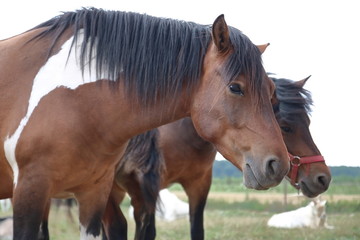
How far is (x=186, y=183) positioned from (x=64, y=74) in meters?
3.48


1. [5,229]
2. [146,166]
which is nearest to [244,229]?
[5,229]

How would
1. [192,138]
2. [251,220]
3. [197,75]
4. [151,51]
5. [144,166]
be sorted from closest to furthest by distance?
[197,75] → [151,51] → [144,166] → [192,138] → [251,220]

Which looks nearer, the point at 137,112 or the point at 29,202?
the point at 29,202

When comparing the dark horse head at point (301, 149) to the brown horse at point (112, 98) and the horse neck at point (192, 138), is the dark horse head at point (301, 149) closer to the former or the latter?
the horse neck at point (192, 138)

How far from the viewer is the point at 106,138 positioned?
13.5 ft

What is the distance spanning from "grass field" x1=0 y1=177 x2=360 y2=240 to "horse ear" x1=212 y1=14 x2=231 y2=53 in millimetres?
4935

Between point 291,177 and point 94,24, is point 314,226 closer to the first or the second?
point 291,177

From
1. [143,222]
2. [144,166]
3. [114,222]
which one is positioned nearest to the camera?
[114,222]

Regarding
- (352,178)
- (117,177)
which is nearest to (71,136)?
(117,177)

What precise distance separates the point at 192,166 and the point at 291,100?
145 centimetres

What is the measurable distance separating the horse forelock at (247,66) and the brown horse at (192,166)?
158 cm

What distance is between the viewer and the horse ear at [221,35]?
151 inches

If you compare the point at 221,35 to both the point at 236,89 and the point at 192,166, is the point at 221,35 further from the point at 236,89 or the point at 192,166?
the point at 192,166

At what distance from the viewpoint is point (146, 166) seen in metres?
6.57
